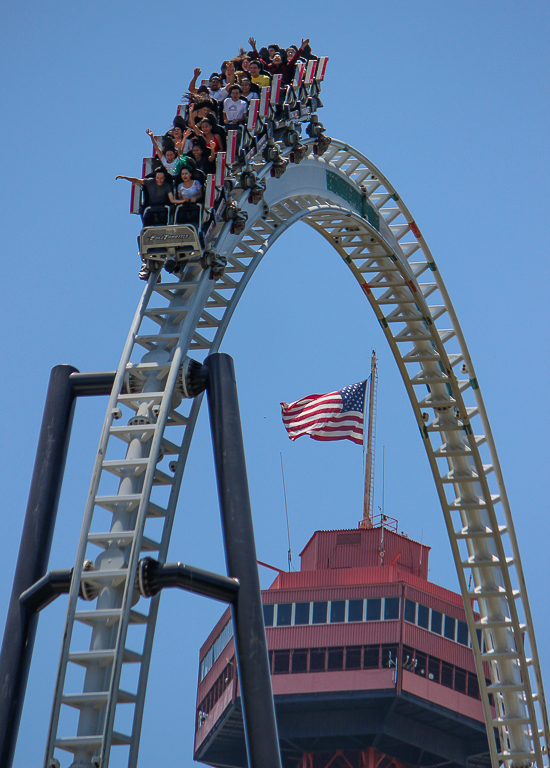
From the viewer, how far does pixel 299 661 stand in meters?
70.5

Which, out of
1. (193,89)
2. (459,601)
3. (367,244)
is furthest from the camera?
(459,601)

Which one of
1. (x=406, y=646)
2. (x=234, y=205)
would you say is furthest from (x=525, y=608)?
(x=406, y=646)

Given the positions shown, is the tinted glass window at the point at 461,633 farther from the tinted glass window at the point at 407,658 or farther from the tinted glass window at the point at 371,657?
the tinted glass window at the point at 371,657

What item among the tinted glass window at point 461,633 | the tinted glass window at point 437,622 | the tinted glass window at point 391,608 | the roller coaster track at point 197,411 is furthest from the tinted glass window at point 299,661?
the roller coaster track at point 197,411

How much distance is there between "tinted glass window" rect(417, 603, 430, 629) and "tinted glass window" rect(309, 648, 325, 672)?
591 cm

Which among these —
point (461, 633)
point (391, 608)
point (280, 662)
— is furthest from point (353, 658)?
point (461, 633)

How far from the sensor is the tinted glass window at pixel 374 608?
228 ft

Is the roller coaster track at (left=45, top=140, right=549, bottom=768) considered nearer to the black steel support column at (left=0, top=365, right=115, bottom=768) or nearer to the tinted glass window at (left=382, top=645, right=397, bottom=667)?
the black steel support column at (left=0, top=365, right=115, bottom=768)

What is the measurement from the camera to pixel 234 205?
20.2 m

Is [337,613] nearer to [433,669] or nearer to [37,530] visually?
[433,669]

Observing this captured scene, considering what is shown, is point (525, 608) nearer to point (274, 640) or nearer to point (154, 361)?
point (154, 361)

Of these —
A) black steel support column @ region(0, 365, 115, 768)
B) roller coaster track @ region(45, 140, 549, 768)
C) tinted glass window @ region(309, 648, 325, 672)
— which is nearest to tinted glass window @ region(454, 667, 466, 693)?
tinted glass window @ region(309, 648, 325, 672)

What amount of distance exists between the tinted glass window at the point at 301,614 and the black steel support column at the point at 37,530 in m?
55.7

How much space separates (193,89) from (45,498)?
31.1ft
